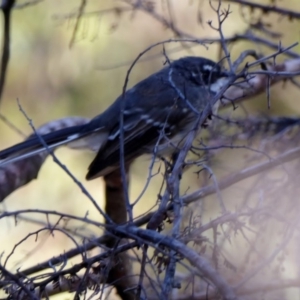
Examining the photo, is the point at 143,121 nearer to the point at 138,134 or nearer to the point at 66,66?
the point at 138,134

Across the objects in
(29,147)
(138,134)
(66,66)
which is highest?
(66,66)

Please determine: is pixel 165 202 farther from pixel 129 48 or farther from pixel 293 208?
pixel 129 48

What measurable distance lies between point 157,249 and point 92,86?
187 inches

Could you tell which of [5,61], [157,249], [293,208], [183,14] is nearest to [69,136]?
[5,61]

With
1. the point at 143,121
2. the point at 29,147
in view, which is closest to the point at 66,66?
the point at 143,121

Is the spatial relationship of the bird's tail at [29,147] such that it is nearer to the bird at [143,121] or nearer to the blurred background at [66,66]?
the bird at [143,121]

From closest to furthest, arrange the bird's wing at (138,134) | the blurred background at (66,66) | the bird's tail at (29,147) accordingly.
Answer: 1. the bird's tail at (29,147)
2. the bird's wing at (138,134)
3. the blurred background at (66,66)

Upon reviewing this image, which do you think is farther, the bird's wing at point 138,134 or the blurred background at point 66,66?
the blurred background at point 66,66

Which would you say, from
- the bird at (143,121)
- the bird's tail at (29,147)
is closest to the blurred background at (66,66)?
the bird at (143,121)

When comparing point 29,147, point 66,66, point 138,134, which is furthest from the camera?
point 66,66

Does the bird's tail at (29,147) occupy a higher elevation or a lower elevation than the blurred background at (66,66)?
lower

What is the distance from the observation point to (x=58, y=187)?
5.80 meters

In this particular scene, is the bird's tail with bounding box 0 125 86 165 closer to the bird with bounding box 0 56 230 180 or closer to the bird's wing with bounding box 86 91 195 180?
the bird with bounding box 0 56 230 180

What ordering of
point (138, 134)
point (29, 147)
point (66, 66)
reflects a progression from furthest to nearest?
point (66, 66) → point (138, 134) → point (29, 147)
